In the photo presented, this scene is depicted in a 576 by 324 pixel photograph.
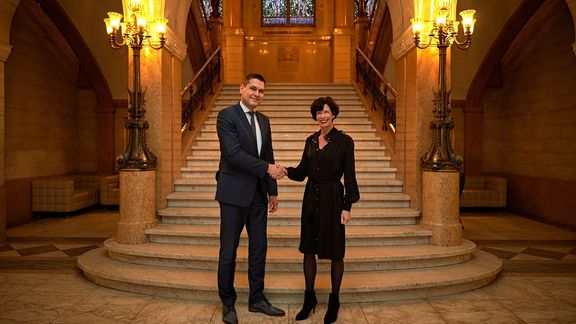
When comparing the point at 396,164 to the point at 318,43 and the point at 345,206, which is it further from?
the point at 318,43

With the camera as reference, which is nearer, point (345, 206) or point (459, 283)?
point (345, 206)

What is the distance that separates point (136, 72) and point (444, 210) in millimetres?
4156

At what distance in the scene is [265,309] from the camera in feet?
11.9

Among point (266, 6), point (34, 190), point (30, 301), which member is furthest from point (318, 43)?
point (30, 301)

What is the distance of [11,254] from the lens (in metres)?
5.73

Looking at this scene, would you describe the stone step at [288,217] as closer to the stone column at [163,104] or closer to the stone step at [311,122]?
the stone column at [163,104]

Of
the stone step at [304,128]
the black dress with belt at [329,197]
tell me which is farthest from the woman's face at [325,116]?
the stone step at [304,128]

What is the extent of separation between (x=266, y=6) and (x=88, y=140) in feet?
24.2

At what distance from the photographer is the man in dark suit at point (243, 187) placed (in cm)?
339

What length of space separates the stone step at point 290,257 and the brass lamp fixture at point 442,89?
105cm

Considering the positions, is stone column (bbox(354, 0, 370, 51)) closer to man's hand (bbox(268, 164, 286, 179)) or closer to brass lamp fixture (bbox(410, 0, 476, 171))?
brass lamp fixture (bbox(410, 0, 476, 171))

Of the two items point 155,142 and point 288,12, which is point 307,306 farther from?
point 288,12

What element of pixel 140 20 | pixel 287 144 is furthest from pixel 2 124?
pixel 287 144

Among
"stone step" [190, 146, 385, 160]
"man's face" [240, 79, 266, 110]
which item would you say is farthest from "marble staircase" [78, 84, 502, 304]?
"man's face" [240, 79, 266, 110]
